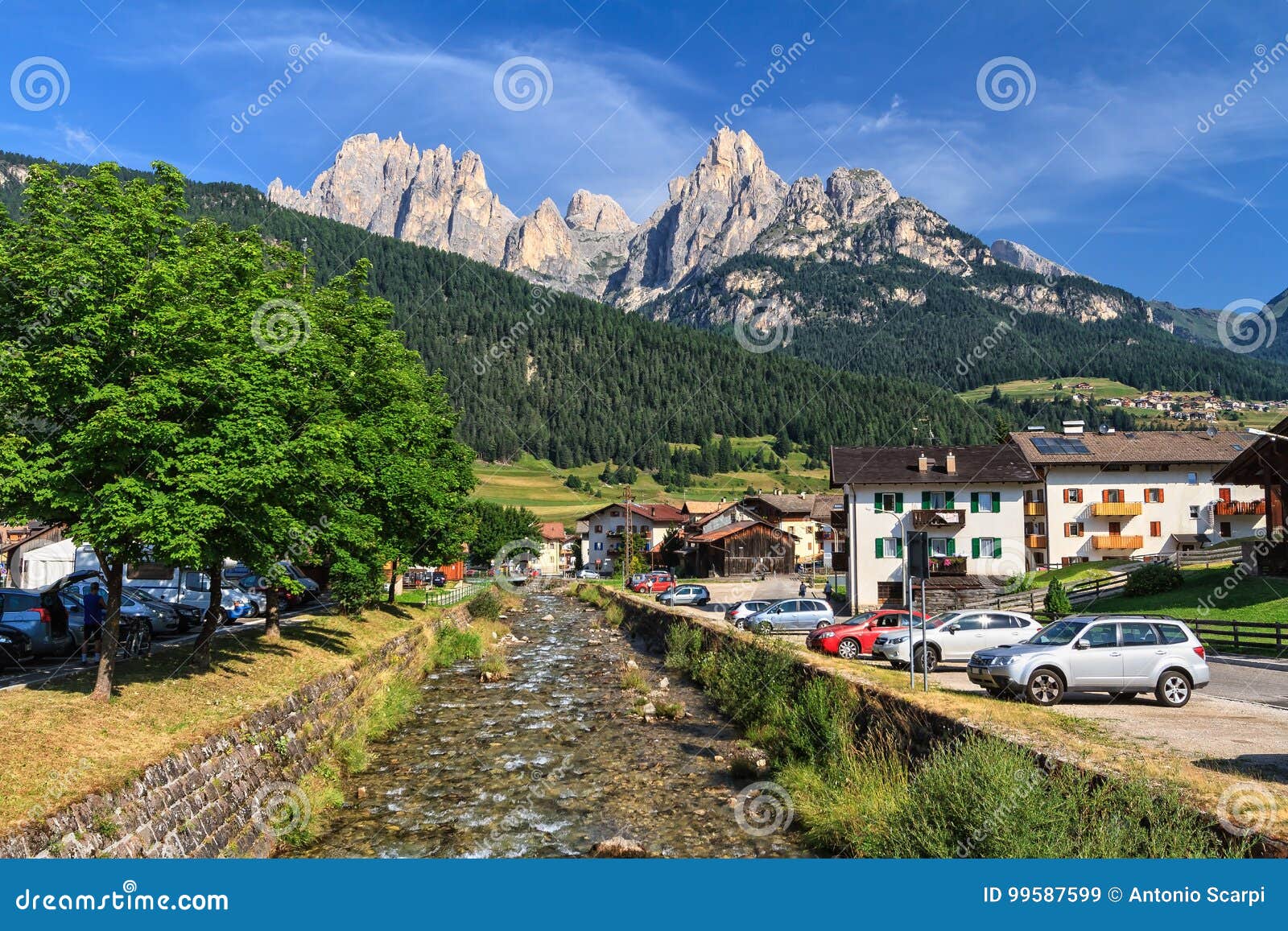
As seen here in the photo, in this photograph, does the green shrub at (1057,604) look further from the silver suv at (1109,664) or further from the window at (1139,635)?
the window at (1139,635)

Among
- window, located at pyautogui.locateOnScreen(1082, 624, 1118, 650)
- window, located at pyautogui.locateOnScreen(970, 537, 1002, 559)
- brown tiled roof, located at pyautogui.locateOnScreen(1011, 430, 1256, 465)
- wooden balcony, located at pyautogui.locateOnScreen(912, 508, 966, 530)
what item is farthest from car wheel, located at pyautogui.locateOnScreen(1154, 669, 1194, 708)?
brown tiled roof, located at pyautogui.locateOnScreen(1011, 430, 1256, 465)

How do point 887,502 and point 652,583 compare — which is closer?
point 887,502

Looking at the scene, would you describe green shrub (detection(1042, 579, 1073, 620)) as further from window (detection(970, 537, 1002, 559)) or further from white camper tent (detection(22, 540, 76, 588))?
white camper tent (detection(22, 540, 76, 588))

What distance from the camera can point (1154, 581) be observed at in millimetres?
39906

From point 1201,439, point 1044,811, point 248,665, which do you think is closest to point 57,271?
point 248,665

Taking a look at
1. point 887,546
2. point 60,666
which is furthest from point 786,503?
point 60,666

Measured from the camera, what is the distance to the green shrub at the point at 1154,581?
39.8m

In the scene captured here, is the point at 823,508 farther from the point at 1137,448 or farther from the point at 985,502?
the point at 985,502

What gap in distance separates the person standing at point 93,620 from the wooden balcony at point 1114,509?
63560mm

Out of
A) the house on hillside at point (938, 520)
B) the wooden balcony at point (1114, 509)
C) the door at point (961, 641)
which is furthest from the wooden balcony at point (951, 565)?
the door at point (961, 641)

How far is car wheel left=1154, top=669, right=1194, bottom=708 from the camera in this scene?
16672mm

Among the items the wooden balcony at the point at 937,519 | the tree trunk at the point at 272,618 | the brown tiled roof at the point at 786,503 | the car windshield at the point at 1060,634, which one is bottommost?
the tree trunk at the point at 272,618

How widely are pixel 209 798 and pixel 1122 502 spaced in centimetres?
6677

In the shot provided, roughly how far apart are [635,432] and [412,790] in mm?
178667
